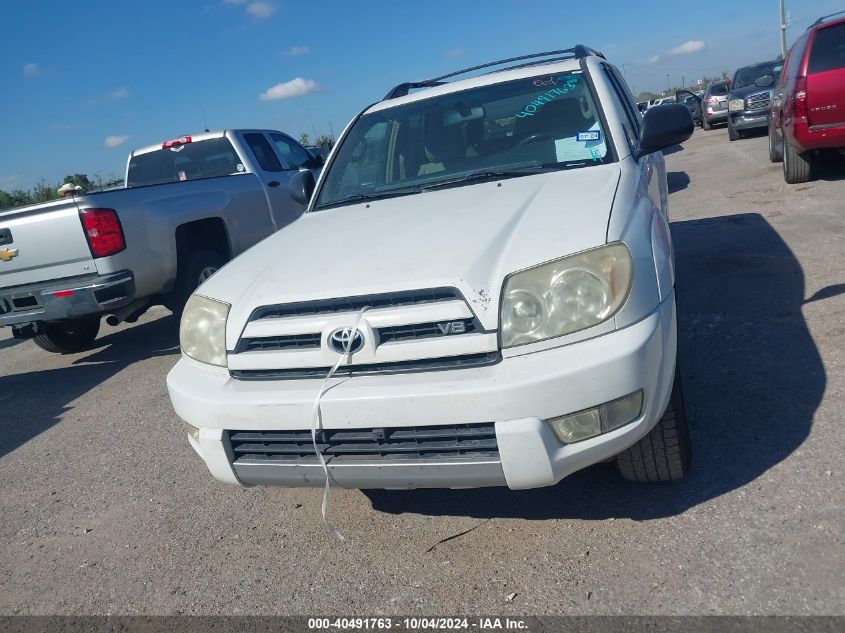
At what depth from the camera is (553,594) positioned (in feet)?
8.02

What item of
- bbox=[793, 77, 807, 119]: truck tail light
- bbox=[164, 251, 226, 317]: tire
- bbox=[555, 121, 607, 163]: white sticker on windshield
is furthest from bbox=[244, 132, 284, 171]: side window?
bbox=[793, 77, 807, 119]: truck tail light

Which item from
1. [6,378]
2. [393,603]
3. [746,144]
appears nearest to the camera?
[393,603]

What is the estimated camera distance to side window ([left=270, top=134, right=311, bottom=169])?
8.31 metres

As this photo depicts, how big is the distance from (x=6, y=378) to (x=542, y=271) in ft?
20.3

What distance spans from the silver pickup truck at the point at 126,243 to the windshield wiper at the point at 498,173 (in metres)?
1.28

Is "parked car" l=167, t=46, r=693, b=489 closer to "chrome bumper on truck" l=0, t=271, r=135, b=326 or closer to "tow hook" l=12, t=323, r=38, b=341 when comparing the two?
"chrome bumper on truck" l=0, t=271, r=135, b=326

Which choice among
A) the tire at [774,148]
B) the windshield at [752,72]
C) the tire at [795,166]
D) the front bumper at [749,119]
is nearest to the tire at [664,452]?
the tire at [795,166]

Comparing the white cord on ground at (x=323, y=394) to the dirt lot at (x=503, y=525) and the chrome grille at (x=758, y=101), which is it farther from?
the chrome grille at (x=758, y=101)

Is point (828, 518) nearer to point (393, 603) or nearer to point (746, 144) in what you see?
point (393, 603)

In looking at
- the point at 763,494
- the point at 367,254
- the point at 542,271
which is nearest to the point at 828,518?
the point at 763,494

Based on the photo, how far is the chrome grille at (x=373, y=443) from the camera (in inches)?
94.5

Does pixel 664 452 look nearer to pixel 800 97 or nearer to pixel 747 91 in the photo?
pixel 800 97

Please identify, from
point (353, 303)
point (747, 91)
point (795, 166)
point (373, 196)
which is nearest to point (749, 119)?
point (747, 91)

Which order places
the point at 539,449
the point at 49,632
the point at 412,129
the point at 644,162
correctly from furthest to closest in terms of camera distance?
1. the point at 412,129
2. the point at 644,162
3. the point at 49,632
4. the point at 539,449
